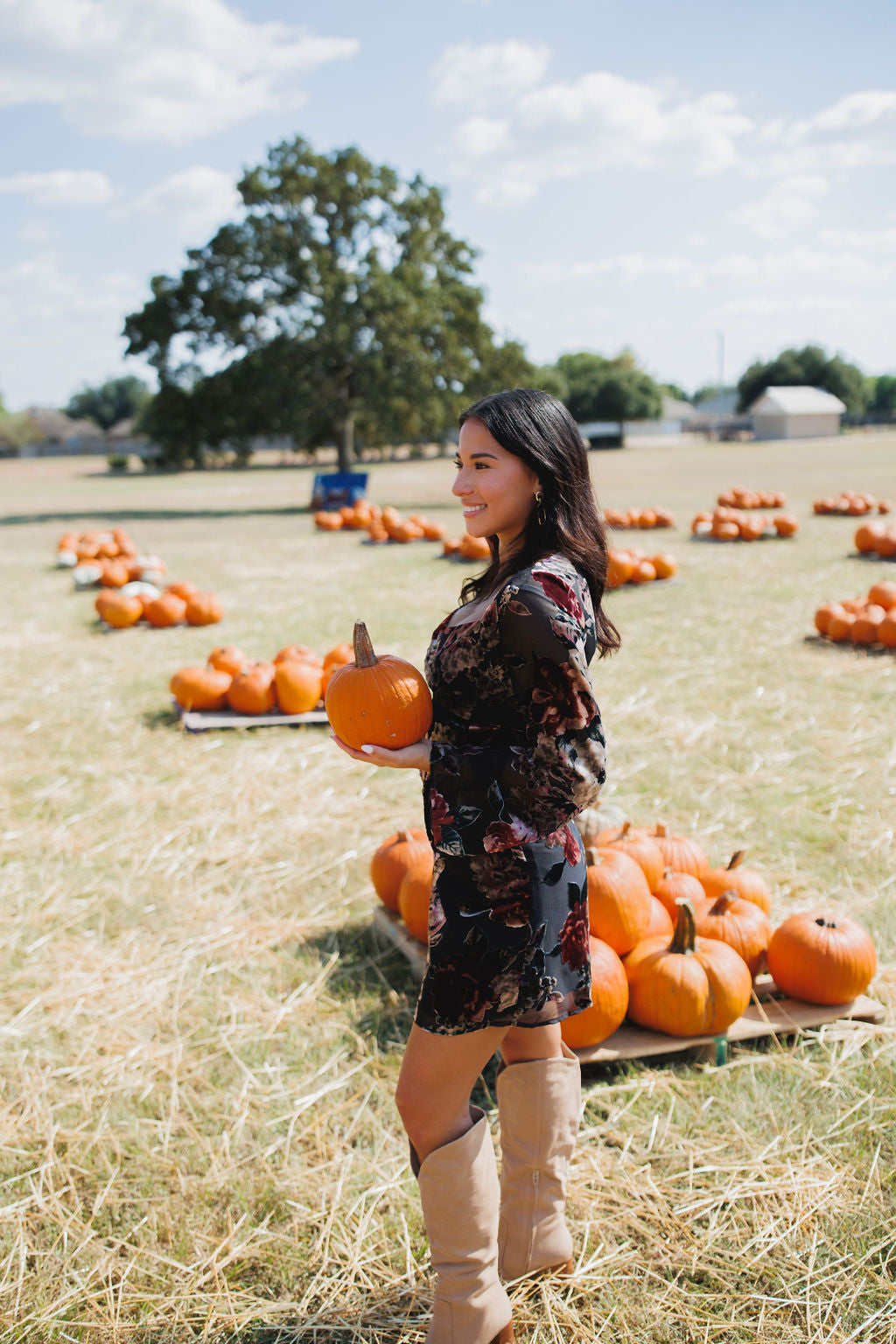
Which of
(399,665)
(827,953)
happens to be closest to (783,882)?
(827,953)

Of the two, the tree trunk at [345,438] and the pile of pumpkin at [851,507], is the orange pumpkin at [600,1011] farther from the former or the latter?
the tree trunk at [345,438]

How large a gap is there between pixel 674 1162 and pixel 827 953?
37.8 inches

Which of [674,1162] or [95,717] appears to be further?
[95,717]

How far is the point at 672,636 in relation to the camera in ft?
29.3

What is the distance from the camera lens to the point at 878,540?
12.3 meters

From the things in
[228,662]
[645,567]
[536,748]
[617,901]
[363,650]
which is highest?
[363,650]

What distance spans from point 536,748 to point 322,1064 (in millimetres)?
1920

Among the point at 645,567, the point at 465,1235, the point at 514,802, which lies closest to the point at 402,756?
the point at 514,802

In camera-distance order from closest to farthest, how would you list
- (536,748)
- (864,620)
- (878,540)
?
(536,748), (864,620), (878,540)

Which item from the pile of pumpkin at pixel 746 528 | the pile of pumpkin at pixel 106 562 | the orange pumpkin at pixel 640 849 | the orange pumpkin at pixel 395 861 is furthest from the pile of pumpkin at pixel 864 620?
the pile of pumpkin at pixel 106 562

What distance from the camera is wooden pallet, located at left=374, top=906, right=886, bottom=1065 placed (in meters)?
3.16

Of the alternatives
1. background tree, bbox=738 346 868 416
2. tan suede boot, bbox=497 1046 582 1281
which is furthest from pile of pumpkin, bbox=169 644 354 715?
background tree, bbox=738 346 868 416

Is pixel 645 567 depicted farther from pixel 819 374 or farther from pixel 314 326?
pixel 819 374

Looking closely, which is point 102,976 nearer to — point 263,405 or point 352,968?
point 352,968
